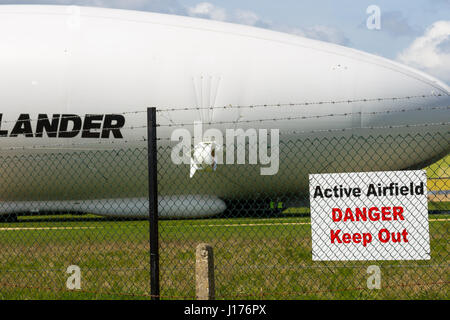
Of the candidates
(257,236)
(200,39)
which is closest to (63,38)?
(200,39)

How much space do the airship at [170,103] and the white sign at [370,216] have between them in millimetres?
9734

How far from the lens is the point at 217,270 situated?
26.1 feet

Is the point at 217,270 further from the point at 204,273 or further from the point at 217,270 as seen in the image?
the point at 204,273

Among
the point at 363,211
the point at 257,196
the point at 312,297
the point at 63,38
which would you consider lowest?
the point at 312,297

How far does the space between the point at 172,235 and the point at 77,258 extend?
3652 mm

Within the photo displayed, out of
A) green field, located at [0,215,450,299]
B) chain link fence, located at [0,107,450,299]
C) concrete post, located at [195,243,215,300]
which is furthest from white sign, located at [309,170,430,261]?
concrete post, located at [195,243,215,300]

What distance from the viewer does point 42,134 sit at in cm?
1616

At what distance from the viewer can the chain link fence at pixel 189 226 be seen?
7.03m

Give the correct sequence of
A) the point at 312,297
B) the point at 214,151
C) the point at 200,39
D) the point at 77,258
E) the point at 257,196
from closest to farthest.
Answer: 1. the point at 312,297
2. the point at 77,258
3. the point at 214,151
4. the point at 200,39
5. the point at 257,196

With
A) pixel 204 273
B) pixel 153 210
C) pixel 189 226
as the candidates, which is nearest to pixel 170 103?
pixel 189 226

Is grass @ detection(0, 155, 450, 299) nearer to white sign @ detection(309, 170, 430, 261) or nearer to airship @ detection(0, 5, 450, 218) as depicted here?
white sign @ detection(309, 170, 430, 261)

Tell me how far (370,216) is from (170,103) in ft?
36.2

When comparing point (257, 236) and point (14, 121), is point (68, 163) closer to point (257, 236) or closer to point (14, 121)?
point (14, 121)

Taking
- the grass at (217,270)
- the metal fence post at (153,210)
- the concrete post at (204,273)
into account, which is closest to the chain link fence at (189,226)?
the grass at (217,270)
